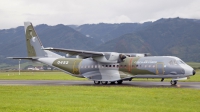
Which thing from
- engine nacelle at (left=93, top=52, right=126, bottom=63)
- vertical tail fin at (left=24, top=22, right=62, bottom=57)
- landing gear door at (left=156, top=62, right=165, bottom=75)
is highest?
vertical tail fin at (left=24, top=22, right=62, bottom=57)

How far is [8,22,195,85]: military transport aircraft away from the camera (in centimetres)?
3183

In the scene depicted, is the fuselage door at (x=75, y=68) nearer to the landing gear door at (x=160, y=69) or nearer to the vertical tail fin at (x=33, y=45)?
the vertical tail fin at (x=33, y=45)

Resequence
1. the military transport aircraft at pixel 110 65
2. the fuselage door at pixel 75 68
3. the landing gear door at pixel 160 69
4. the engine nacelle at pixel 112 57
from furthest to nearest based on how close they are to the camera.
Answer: the fuselage door at pixel 75 68, the engine nacelle at pixel 112 57, the landing gear door at pixel 160 69, the military transport aircraft at pixel 110 65

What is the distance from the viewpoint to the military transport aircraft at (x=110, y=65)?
104 ft

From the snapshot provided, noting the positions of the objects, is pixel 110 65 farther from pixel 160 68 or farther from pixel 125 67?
pixel 160 68

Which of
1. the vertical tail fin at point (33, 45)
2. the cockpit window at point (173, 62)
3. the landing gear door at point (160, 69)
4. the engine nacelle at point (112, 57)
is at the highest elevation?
the vertical tail fin at point (33, 45)

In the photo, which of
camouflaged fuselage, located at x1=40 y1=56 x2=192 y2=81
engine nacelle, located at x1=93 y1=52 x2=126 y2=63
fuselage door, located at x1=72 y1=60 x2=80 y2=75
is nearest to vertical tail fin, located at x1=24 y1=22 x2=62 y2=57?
camouflaged fuselage, located at x1=40 y1=56 x2=192 y2=81

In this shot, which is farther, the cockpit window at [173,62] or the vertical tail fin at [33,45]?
the vertical tail fin at [33,45]

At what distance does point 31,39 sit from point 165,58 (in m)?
19.2

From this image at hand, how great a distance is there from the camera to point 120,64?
115ft

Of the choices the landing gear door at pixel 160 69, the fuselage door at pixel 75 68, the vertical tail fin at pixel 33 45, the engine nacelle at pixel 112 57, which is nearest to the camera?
the landing gear door at pixel 160 69

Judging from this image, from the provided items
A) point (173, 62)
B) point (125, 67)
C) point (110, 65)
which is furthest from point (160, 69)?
point (110, 65)

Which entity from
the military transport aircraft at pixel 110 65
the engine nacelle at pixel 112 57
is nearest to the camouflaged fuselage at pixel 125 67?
the military transport aircraft at pixel 110 65

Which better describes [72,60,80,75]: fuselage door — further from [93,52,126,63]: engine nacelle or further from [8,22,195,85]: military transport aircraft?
[93,52,126,63]: engine nacelle
